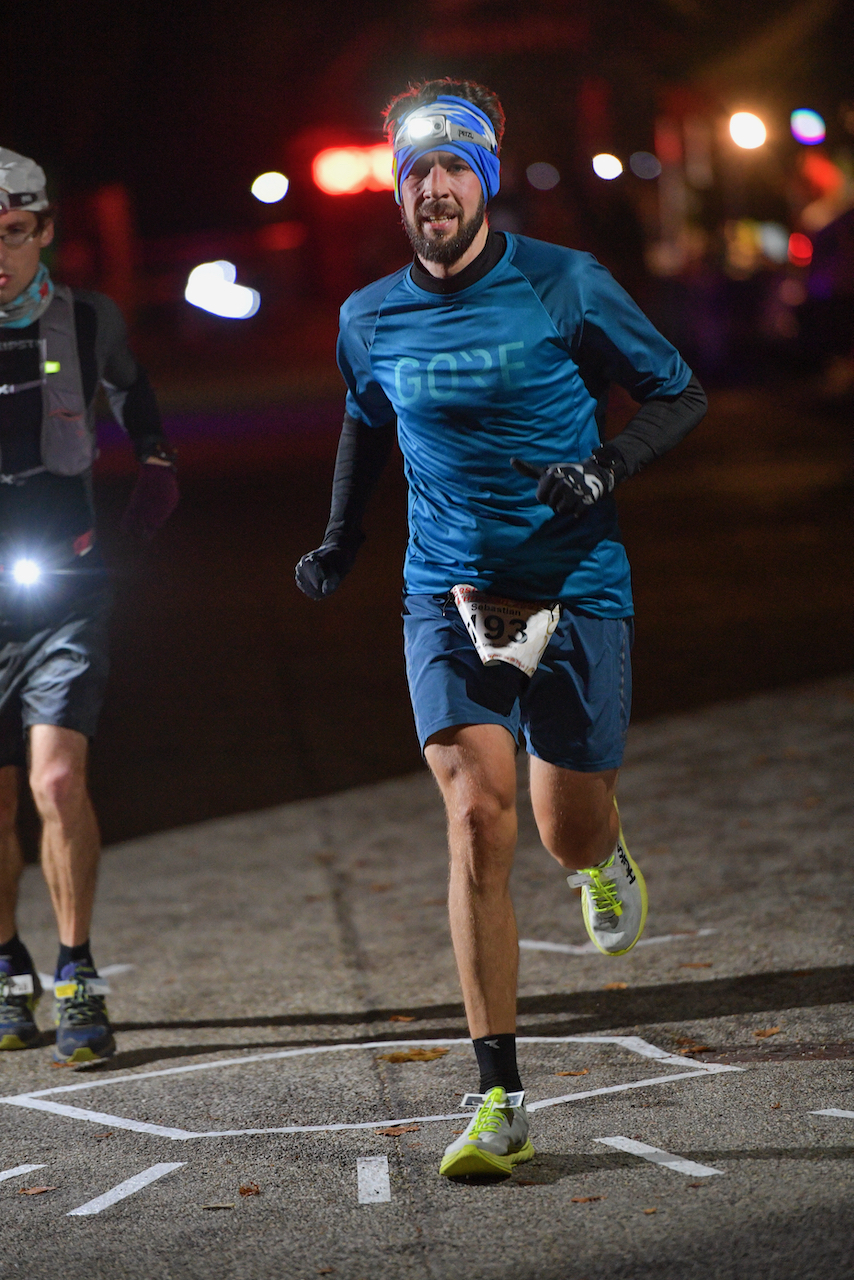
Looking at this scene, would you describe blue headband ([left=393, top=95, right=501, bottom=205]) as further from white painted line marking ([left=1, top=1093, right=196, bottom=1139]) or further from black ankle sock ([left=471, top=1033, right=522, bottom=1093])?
white painted line marking ([left=1, top=1093, right=196, bottom=1139])

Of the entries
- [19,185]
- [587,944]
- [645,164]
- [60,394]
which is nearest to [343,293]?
[645,164]

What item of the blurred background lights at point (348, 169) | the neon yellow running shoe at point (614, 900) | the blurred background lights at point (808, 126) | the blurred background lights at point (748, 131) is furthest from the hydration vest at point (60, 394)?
the blurred background lights at point (348, 169)

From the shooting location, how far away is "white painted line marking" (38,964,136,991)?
6070mm

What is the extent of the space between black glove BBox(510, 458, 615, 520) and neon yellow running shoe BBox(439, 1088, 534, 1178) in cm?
134

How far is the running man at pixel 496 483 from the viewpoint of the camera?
4.04 meters

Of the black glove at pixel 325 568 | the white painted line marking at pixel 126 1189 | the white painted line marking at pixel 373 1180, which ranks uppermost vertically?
the black glove at pixel 325 568

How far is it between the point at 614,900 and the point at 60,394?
87.6 inches

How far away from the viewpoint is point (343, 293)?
204 ft

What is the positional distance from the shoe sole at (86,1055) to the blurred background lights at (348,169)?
52.1 metres

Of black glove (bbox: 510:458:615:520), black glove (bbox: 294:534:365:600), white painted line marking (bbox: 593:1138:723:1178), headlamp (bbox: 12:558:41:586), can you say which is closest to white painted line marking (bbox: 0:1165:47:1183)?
white painted line marking (bbox: 593:1138:723:1178)

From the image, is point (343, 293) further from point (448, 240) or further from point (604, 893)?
point (448, 240)

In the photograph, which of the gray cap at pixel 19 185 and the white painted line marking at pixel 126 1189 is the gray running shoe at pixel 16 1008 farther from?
the gray cap at pixel 19 185

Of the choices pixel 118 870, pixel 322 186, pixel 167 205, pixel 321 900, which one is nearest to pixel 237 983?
pixel 321 900

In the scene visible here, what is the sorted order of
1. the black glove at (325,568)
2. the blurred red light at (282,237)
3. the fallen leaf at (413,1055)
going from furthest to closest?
the blurred red light at (282,237)
the fallen leaf at (413,1055)
the black glove at (325,568)
